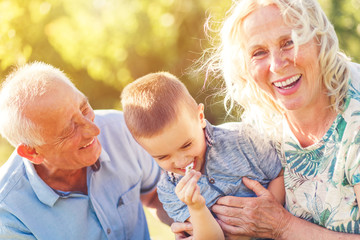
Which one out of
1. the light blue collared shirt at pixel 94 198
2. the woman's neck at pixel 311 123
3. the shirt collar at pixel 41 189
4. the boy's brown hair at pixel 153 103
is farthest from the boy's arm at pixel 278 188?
the shirt collar at pixel 41 189

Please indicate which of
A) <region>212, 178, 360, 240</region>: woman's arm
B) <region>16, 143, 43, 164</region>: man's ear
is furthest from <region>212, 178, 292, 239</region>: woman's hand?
<region>16, 143, 43, 164</region>: man's ear

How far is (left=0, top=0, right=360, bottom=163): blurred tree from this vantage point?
511 centimetres

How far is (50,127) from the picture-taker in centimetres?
250

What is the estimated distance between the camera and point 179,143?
2.21 metres

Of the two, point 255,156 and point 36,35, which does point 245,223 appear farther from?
point 36,35

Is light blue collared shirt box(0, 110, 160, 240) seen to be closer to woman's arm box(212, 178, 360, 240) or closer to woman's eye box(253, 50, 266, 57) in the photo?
woman's arm box(212, 178, 360, 240)

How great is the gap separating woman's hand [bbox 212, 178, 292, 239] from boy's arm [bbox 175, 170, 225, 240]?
9 centimetres

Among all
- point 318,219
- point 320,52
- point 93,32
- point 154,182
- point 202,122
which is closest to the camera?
point 320,52

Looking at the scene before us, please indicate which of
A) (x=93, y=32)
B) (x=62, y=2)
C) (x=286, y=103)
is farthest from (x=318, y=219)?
(x=62, y=2)

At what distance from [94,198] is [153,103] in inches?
33.8

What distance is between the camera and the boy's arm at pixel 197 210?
2.09 metres

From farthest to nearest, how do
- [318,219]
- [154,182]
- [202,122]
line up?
1. [154,182]
2. [202,122]
3. [318,219]

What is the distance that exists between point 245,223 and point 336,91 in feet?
2.73

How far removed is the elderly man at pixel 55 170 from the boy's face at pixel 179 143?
52 centimetres
